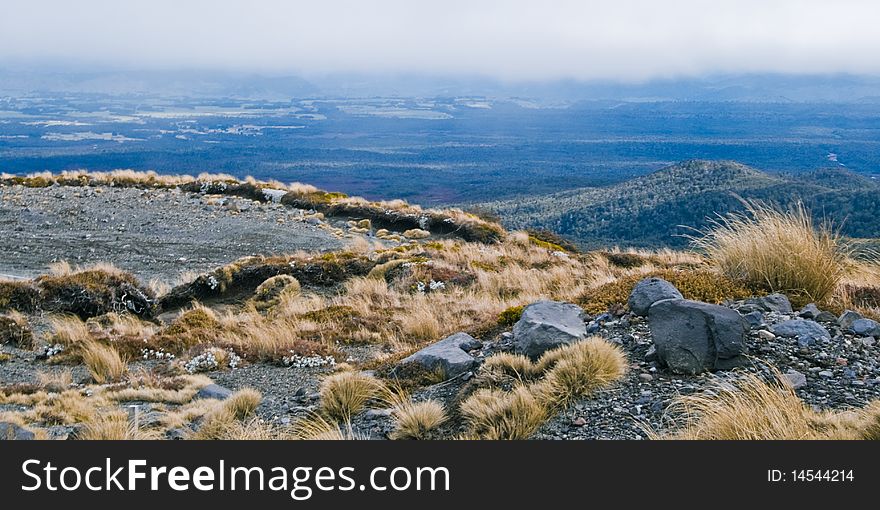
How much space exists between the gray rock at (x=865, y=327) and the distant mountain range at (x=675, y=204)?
40.4 meters

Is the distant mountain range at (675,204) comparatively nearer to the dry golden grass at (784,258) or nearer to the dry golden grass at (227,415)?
the dry golden grass at (784,258)

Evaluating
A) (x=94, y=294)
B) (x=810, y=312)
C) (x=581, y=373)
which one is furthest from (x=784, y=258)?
(x=94, y=294)

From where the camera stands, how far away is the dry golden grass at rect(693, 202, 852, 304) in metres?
8.57

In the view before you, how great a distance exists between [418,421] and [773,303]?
4223 millimetres

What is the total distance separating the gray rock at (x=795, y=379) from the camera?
5750mm

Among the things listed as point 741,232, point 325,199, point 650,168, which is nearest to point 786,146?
point 650,168

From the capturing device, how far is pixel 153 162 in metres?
133

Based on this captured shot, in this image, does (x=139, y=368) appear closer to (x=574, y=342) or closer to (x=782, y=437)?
(x=574, y=342)

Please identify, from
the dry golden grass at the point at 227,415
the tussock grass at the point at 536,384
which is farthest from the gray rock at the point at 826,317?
the dry golden grass at the point at 227,415

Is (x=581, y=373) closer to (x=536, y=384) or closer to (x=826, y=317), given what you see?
(x=536, y=384)

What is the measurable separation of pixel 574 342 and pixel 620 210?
58.4m

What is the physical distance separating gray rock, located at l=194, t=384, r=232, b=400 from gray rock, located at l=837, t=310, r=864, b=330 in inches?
239

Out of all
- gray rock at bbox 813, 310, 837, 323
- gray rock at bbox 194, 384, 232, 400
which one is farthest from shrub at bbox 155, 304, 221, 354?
gray rock at bbox 813, 310, 837, 323

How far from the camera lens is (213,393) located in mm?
7555
